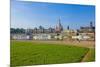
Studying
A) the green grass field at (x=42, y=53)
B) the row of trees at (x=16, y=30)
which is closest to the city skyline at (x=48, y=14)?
the row of trees at (x=16, y=30)

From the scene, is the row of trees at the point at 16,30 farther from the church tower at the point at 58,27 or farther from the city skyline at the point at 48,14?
the church tower at the point at 58,27

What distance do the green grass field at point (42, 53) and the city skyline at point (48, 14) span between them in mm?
235

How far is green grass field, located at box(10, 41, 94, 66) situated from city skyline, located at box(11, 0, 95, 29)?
235 millimetres

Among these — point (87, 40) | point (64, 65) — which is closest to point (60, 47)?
point (64, 65)

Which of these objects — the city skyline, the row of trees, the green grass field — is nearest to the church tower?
the city skyline

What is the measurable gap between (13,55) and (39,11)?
1.97ft

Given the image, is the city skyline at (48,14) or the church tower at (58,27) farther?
the church tower at (58,27)

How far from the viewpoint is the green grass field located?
2.22 meters

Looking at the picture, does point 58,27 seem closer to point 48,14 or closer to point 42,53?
point 48,14

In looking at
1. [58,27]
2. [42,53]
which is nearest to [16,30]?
[42,53]

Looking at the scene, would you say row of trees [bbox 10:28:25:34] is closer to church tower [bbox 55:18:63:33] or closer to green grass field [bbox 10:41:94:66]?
green grass field [bbox 10:41:94:66]

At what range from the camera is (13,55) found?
2.21m

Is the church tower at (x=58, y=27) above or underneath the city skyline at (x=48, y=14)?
underneath

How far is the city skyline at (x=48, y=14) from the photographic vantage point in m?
2.23
